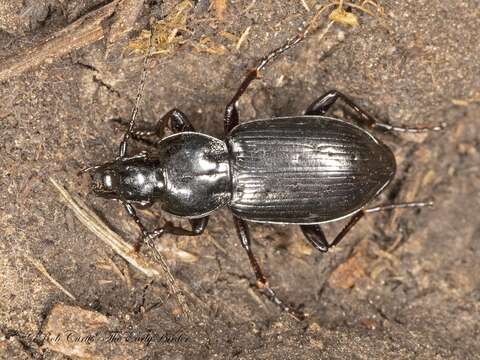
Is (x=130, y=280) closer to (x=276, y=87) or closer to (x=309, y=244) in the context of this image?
(x=309, y=244)

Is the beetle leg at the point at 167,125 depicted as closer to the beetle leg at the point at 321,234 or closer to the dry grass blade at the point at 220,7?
the dry grass blade at the point at 220,7

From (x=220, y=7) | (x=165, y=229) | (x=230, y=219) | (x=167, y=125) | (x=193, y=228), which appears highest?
(x=220, y=7)

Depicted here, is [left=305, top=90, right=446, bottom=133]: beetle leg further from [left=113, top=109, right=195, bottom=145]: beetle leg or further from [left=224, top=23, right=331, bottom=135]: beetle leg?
[left=113, top=109, right=195, bottom=145]: beetle leg

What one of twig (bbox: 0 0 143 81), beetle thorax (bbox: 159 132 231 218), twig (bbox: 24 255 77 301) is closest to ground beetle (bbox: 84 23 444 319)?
beetle thorax (bbox: 159 132 231 218)

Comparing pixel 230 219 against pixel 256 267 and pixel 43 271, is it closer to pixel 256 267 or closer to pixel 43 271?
pixel 256 267

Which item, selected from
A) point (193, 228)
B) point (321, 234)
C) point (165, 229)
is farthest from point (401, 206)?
point (165, 229)
